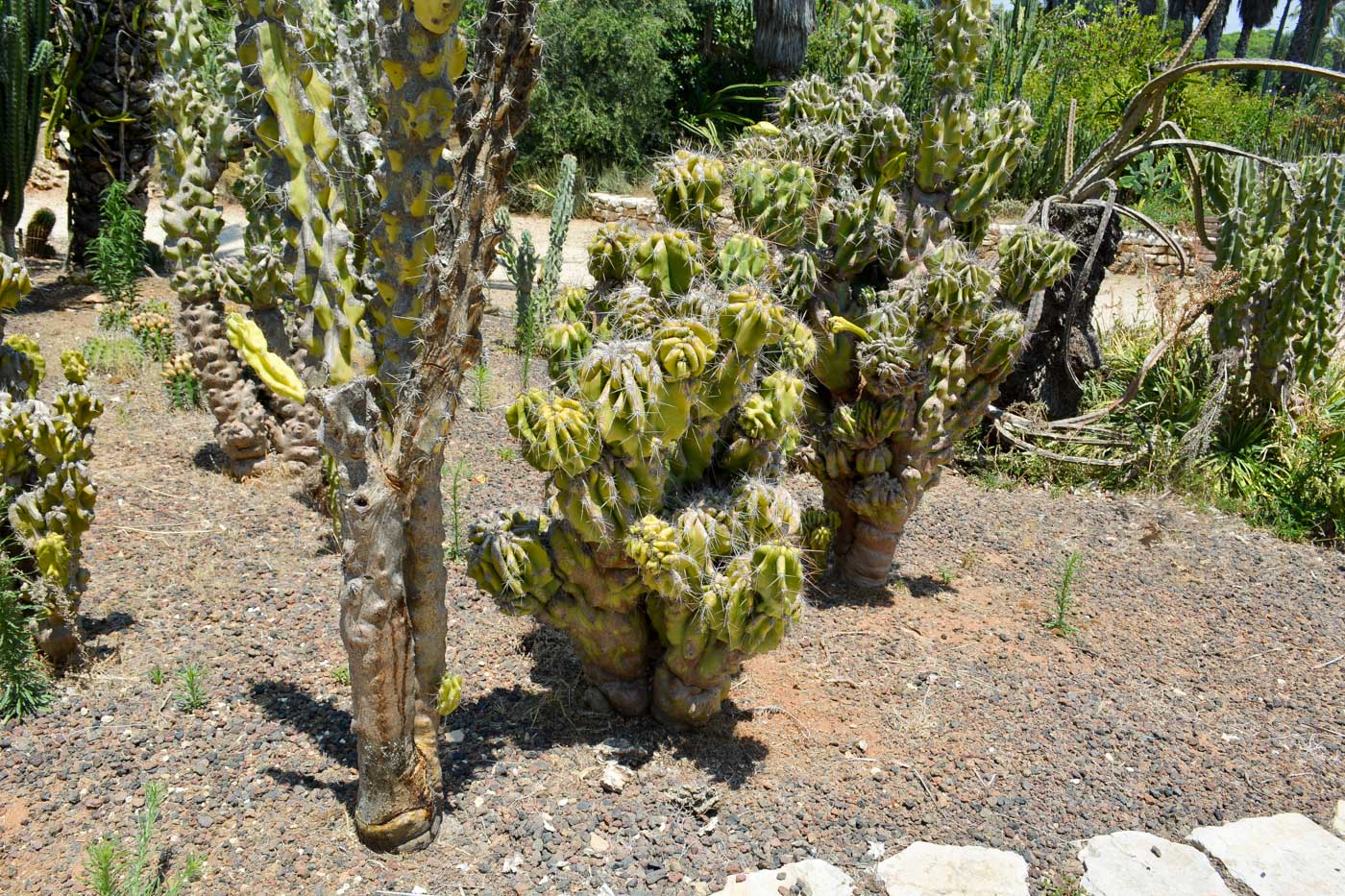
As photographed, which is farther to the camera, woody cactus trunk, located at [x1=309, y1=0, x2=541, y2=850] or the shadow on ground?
the shadow on ground

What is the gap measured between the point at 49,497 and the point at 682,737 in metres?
2.31

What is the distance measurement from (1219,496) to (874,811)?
418 centimetres

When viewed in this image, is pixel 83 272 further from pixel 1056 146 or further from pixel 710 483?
pixel 1056 146

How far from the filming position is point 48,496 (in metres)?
3.32

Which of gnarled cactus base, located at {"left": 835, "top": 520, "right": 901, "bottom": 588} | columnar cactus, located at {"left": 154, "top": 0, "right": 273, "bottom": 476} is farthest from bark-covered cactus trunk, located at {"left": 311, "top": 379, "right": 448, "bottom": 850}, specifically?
columnar cactus, located at {"left": 154, "top": 0, "right": 273, "bottom": 476}

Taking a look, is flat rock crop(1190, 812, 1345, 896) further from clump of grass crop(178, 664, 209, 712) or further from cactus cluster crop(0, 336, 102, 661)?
cactus cluster crop(0, 336, 102, 661)

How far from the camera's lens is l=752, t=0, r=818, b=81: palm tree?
13320 mm

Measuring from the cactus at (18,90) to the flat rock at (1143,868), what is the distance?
817cm

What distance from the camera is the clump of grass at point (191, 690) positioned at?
3.31 meters

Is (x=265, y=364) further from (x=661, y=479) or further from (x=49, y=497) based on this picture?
(x=49, y=497)

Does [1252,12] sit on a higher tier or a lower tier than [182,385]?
higher

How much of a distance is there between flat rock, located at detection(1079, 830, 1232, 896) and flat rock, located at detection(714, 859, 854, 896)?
784mm

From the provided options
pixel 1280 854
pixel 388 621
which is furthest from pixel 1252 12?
pixel 388 621

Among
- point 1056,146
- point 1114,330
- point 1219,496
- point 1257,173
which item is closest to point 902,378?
point 1219,496
